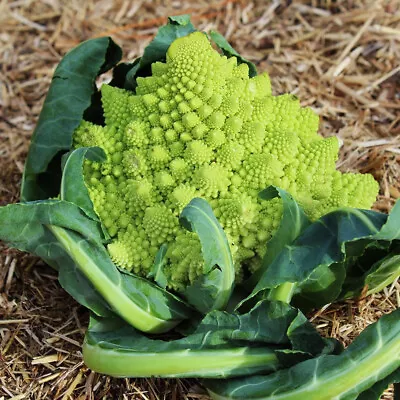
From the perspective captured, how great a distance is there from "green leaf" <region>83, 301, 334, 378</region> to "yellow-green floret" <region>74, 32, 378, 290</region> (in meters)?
0.23

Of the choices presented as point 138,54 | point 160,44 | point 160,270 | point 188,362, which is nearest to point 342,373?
point 188,362

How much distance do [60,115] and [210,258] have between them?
3.16 ft

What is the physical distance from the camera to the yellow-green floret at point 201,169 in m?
2.20

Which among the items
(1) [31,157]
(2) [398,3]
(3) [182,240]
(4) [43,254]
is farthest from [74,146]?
(2) [398,3]

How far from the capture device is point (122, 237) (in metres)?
2.24

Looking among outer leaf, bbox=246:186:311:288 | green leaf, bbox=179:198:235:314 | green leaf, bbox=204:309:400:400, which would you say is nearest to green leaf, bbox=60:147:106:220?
green leaf, bbox=179:198:235:314

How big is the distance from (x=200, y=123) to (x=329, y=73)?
4.38ft

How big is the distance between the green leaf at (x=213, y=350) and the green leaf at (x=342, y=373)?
0.27 ft

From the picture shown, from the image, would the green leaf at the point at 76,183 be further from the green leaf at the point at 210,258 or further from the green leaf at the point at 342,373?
the green leaf at the point at 342,373

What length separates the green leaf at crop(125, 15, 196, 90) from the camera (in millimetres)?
2520

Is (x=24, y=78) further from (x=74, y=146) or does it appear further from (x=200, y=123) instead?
(x=200, y=123)

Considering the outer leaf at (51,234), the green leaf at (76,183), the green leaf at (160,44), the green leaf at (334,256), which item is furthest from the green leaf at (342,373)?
the green leaf at (160,44)

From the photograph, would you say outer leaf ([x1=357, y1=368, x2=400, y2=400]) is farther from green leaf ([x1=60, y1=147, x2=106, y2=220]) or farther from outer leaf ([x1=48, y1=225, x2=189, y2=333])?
green leaf ([x1=60, y1=147, x2=106, y2=220])

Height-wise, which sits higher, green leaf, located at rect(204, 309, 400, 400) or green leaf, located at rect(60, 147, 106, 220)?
green leaf, located at rect(204, 309, 400, 400)
